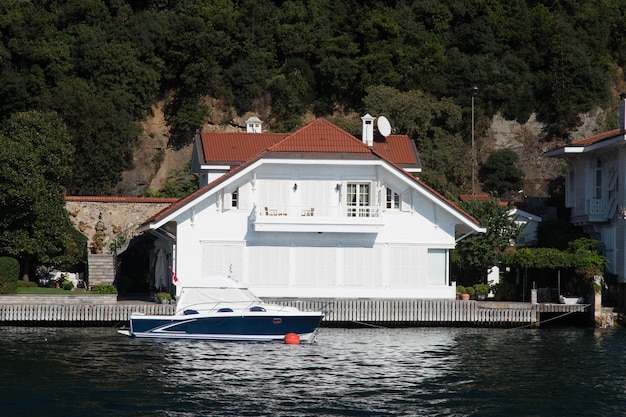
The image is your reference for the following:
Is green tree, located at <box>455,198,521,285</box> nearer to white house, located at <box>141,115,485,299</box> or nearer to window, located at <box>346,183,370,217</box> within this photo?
white house, located at <box>141,115,485,299</box>

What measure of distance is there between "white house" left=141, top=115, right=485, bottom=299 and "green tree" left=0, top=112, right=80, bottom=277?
697 cm

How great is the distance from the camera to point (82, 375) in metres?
31.9

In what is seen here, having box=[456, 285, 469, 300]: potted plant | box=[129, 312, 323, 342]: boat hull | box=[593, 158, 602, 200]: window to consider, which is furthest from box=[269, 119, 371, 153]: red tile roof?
box=[593, 158, 602, 200]: window

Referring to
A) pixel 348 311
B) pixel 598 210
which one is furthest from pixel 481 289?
pixel 348 311

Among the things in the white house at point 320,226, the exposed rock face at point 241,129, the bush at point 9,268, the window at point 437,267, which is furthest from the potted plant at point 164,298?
the exposed rock face at point 241,129

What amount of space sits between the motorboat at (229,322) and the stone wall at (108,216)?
717 inches

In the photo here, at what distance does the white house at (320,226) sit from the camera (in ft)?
161

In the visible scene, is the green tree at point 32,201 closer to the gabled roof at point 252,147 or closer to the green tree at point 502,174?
the gabled roof at point 252,147

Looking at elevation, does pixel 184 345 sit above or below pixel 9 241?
below

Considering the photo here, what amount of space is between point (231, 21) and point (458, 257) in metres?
34.4

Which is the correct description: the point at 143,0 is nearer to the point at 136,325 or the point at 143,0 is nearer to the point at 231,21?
the point at 231,21

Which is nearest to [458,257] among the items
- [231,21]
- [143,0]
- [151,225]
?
[151,225]

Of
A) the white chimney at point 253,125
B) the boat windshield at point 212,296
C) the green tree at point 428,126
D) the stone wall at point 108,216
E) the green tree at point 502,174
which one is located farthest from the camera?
the green tree at point 502,174

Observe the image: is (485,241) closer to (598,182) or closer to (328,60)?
(598,182)
